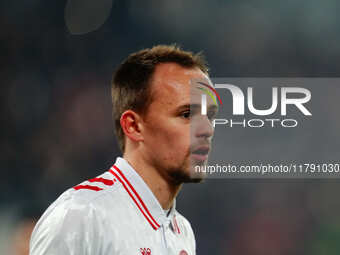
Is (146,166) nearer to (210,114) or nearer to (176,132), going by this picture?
(176,132)

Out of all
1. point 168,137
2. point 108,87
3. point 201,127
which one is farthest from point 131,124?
point 108,87

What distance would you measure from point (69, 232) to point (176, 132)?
58cm

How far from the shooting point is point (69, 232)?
1.65 meters

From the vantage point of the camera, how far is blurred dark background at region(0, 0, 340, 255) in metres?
5.57

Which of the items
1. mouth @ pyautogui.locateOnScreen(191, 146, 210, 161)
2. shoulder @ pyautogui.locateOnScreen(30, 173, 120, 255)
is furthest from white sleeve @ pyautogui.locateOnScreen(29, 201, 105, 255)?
mouth @ pyautogui.locateOnScreen(191, 146, 210, 161)

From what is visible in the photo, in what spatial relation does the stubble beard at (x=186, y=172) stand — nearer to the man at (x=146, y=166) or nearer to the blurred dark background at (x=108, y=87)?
the man at (x=146, y=166)

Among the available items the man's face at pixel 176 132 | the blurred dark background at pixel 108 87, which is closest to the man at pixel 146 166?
the man's face at pixel 176 132

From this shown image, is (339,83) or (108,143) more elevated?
(339,83)

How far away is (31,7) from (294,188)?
395 centimetres

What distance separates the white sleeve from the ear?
0.39 meters

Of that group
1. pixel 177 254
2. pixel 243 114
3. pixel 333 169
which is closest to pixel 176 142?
pixel 177 254

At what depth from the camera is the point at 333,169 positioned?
6711 millimetres

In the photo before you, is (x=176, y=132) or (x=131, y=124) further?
(x=131, y=124)

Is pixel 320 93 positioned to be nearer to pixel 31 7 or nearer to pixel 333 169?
pixel 333 169
